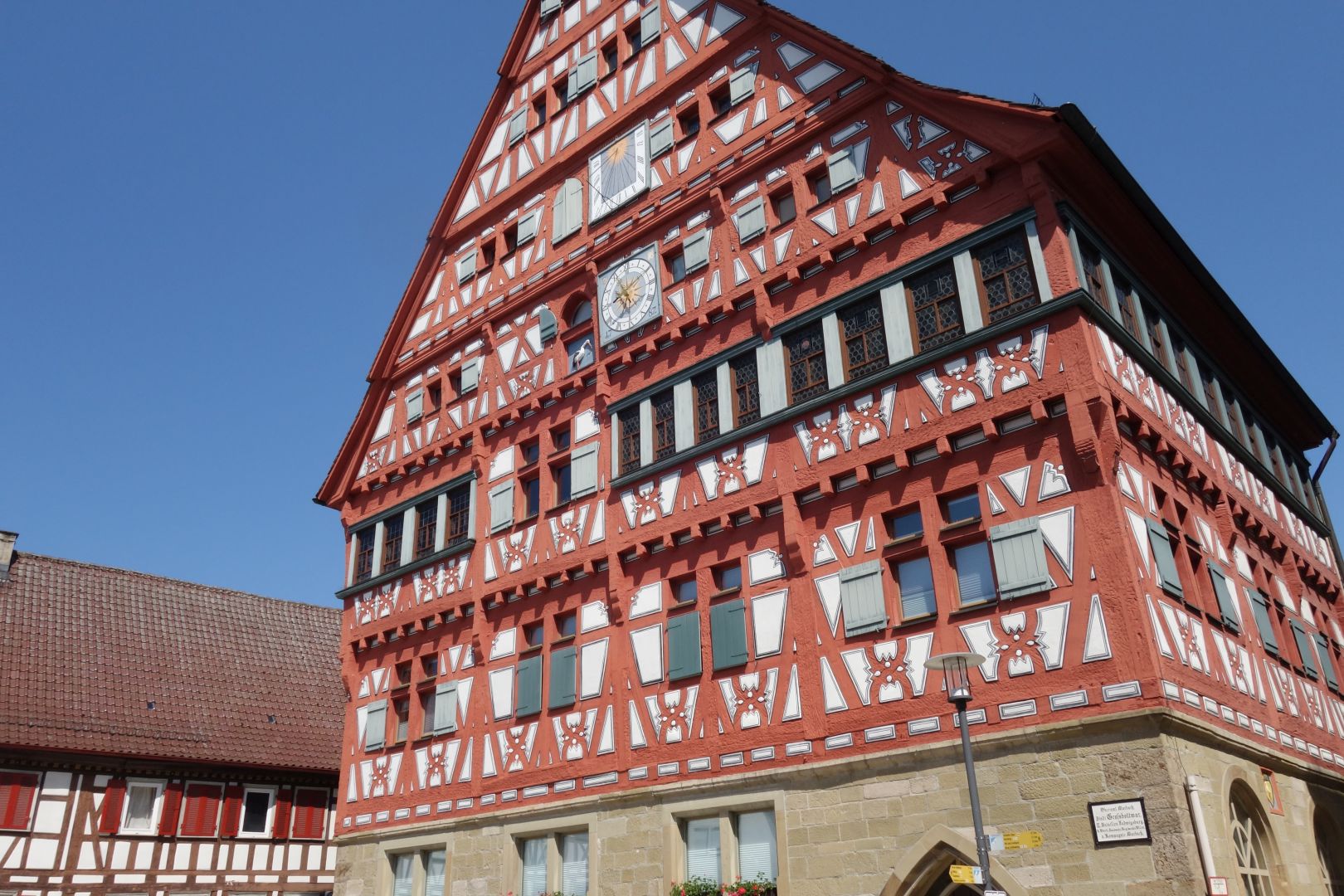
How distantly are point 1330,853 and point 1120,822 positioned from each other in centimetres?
723

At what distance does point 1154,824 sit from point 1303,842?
4.78 meters

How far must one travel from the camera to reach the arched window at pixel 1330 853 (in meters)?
15.9

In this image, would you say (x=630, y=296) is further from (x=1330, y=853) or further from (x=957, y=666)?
(x=1330, y=853)

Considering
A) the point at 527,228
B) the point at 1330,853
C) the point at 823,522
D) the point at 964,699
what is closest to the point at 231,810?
the point at 527,228

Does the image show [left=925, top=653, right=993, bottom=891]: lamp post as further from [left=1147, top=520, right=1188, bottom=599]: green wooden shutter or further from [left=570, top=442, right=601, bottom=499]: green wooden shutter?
[left=570, top=442, right=601, bottom=499]: green wooden shutter

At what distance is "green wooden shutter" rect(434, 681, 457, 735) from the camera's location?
784 inches

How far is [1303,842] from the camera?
48.3 ft

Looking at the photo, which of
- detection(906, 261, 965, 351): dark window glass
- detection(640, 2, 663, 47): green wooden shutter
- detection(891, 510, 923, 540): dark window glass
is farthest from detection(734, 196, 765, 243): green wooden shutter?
detection(891, 510, 923, 540): dark window glass

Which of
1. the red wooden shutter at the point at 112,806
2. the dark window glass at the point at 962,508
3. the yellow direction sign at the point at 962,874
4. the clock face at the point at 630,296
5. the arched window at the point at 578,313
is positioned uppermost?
the arched window at the point at 578,313

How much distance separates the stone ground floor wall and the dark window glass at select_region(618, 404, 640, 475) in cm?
522

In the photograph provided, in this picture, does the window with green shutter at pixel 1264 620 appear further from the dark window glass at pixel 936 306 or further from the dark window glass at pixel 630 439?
the dark window glass at pixel 630 439

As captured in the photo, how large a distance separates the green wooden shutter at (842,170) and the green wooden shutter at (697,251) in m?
2.49

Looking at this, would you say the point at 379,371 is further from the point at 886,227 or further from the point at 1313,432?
the point at 1313,432

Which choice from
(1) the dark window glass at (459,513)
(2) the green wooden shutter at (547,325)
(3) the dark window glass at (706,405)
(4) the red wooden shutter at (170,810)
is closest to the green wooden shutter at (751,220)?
(3) the dark window glass at (706,405)
